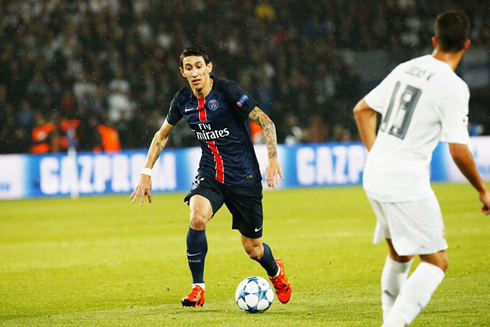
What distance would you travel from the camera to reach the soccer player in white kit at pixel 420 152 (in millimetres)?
4105

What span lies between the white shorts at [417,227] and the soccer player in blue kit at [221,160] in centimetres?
215

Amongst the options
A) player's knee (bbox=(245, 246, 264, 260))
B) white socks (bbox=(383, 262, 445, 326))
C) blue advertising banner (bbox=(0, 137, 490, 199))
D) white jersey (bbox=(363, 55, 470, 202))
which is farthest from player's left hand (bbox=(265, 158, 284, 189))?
blue advertising banner (bbox=(0, 137, 490, 199))

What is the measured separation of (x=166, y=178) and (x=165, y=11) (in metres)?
7.00

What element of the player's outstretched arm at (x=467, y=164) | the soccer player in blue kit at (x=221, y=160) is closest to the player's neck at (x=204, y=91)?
the soccer player in blue kit at (x=221, y=160)

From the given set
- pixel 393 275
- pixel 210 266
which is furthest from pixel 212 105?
pixel 210 266

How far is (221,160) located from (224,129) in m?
0.25

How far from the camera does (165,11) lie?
24281mm

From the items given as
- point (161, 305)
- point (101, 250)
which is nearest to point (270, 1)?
point (101, 250)

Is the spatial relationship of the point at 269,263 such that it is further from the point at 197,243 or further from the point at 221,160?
the point at 221,160

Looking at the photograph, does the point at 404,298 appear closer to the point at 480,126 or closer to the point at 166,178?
the point at 166,178

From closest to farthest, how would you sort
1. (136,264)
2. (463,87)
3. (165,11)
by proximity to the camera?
(463,87)
(136,264)
(165,11)

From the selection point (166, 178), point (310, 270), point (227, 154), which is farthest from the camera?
point (166, 178)

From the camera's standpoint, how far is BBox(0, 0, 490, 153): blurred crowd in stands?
68.8 ft

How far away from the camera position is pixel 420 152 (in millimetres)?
4238
